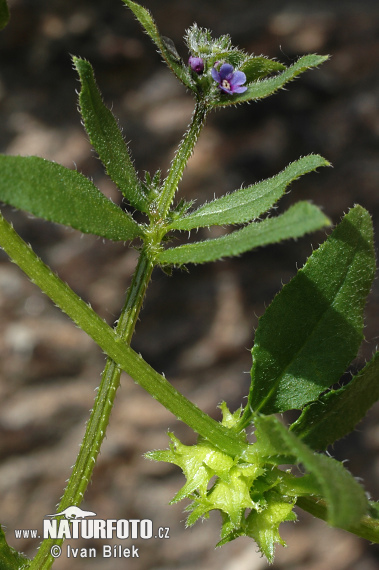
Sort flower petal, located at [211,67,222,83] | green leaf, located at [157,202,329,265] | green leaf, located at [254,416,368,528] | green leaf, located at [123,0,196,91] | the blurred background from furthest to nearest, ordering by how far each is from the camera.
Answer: the blurred background → flower petal, located at [211,67,222,83] → green leaf, located at [123,0,196,91] → green leaf, located at [157,202,329,265] → green leaf, located at [254,416,368,528]

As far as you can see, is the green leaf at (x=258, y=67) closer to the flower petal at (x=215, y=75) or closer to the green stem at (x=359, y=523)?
the flower petal at (x=215, y=75)

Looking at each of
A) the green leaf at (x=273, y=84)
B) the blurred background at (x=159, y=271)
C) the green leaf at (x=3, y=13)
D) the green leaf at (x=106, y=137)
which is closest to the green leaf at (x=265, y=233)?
the green leaf at (x=106, y=137)

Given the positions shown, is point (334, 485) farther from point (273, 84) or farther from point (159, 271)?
point (159, 271)

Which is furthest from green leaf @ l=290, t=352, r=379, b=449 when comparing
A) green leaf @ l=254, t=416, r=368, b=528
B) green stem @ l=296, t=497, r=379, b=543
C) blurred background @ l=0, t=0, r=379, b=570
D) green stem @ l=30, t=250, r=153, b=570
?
blurred background @ l=0, t=0, r=379, b=570

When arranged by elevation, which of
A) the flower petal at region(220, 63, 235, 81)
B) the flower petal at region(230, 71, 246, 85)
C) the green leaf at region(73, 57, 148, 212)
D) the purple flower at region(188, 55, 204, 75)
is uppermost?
the purple flower at region(188, 55, 204, 75)

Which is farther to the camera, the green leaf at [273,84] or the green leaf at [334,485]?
the green leaf at [273,84]

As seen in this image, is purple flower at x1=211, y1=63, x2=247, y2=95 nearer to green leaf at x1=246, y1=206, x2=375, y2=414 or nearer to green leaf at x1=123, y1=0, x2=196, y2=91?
green leaf at x1=123, y1=0, x2=196, y2=91
